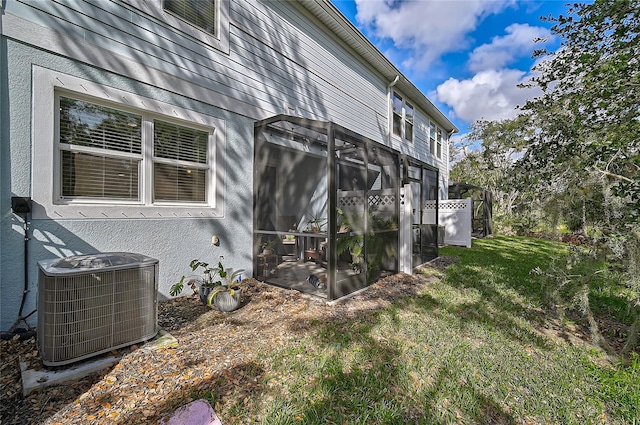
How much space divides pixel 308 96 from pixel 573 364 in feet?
19.9

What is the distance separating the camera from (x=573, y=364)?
2.49 meters

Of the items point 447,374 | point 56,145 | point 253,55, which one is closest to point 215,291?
point 56,145

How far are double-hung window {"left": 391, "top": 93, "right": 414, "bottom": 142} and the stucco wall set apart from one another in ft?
21.5

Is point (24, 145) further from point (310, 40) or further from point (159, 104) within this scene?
point (310, 40)

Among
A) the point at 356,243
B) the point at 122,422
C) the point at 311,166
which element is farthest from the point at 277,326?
the point at 311,166

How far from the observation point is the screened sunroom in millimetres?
4129

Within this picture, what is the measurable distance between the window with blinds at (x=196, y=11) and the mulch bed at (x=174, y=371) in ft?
13.7

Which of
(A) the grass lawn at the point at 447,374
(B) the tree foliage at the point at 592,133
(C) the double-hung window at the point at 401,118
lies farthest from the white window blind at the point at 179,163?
(C) the double-hung window at the point at 401,118

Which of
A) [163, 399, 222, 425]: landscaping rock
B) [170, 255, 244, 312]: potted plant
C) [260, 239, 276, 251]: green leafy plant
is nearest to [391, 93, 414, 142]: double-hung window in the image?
[260, 239, 276, 251]: green leafy plant

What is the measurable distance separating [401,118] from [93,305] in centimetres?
986

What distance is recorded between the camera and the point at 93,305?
7.08 feet

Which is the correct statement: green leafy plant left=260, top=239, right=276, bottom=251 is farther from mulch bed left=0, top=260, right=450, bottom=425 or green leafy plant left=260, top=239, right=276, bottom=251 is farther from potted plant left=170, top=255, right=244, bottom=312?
mulch bed left=0, top=260, right=450, bottom=425

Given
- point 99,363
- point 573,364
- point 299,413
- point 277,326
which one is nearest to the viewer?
point 299,413

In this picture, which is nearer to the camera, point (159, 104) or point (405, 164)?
point (159, 104)
